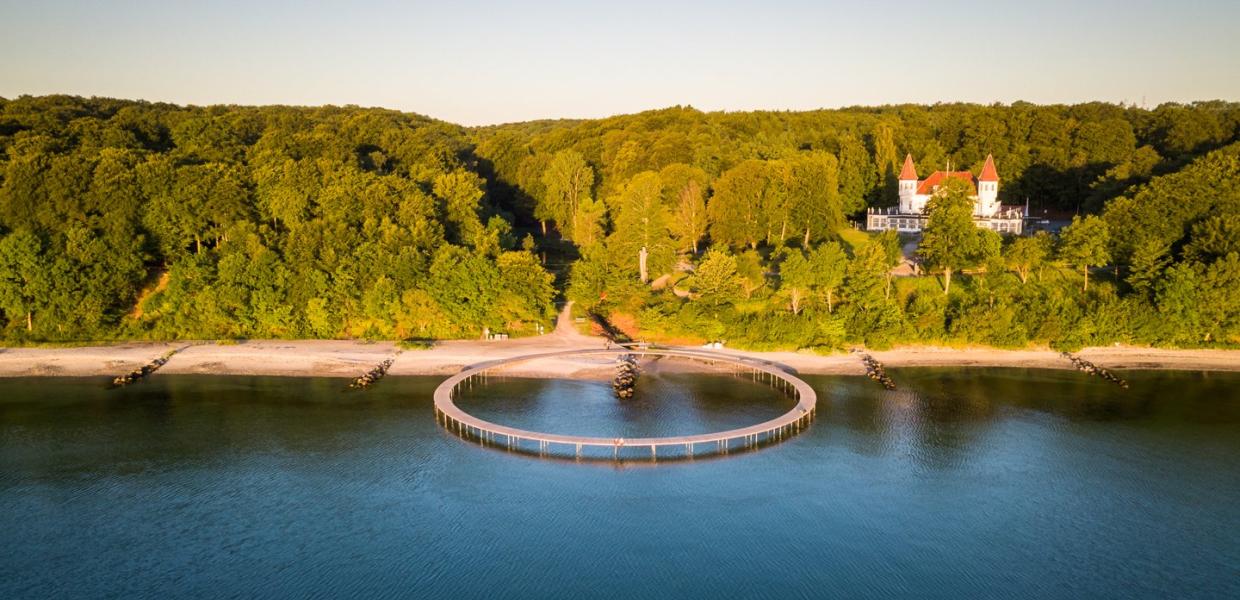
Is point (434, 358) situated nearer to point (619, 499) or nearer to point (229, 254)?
point (229, 254)

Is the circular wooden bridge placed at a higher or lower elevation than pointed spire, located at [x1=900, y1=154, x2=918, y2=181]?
lower

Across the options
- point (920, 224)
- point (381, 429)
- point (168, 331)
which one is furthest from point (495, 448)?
point (920, 224)

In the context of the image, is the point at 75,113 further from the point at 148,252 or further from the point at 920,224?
the point at 920,224

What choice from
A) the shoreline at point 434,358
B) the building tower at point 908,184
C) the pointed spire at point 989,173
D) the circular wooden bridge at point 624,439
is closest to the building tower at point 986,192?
the pointed spire at point 989,173

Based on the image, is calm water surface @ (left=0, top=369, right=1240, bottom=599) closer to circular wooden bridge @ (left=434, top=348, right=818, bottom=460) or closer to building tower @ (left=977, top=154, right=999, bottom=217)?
circular wooden bridge @ (left=434, top=348, right=818, bottom=460)

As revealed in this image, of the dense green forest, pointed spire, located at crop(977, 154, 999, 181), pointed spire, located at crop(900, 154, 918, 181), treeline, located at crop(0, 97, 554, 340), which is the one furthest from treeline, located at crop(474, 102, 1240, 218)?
treeline, located at crop(0, 97, 554, 340)

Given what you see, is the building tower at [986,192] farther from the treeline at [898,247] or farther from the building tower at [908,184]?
the treeline at [898,247]

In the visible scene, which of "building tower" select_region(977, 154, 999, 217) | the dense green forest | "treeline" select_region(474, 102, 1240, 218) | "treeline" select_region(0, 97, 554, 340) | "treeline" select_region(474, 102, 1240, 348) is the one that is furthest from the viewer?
"treeline" select_region(474, 102, 1240, 218)
